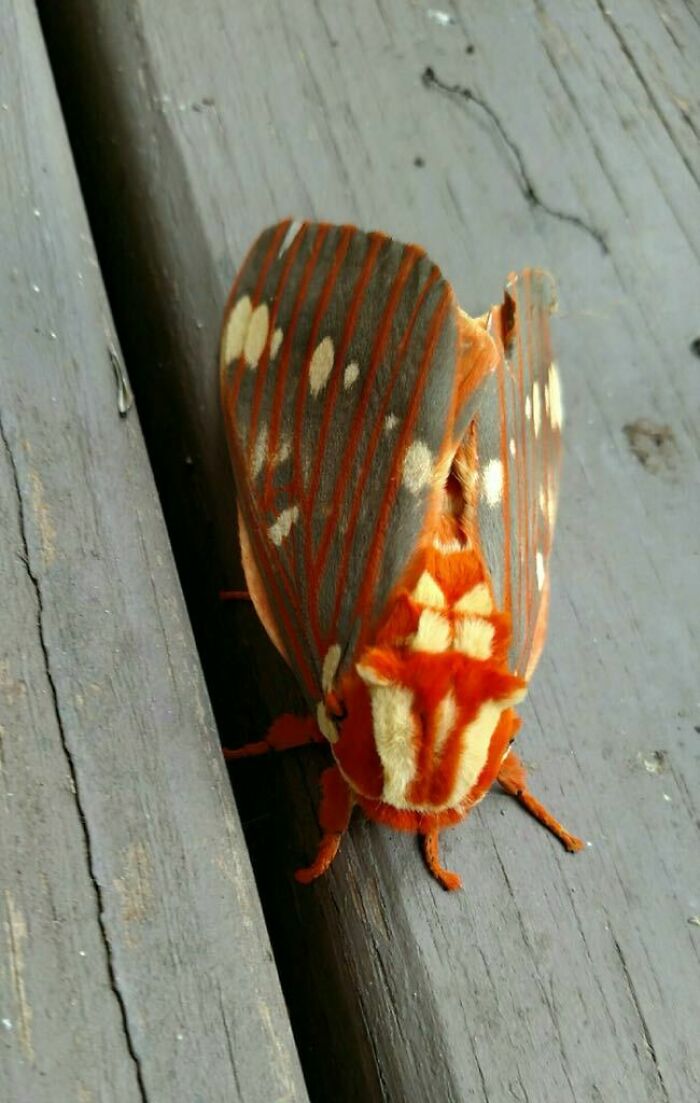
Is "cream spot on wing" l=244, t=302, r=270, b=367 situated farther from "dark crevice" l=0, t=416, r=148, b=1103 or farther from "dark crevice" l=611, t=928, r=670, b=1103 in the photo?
"dark crevice" l=611, t=928, r=670, b=1103

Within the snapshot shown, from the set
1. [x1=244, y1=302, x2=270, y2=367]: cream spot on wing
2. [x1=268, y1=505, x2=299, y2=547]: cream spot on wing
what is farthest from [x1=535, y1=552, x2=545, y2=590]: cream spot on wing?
[x1=244, y1=302, x2=270, y2=367]: cream spot on wing

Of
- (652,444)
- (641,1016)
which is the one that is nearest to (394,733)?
(641,1016)

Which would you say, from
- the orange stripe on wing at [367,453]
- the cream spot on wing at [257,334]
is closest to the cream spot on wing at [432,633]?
the orange stripe on wing at [367,453]

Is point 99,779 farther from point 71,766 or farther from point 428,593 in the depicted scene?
point 428,593

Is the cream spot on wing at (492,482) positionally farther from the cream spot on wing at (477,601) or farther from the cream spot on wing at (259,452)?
the cream spot on wing at (259,452)

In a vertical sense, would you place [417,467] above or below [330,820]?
above

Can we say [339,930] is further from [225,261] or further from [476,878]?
[225,261]
